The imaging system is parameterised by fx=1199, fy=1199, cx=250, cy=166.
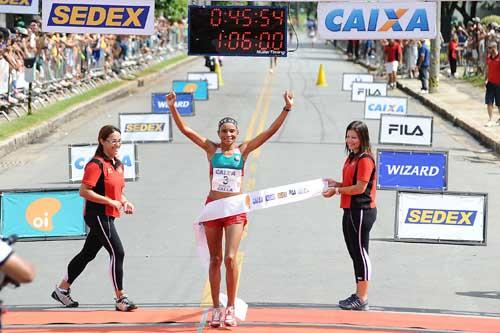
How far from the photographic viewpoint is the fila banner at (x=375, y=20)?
1686 cm

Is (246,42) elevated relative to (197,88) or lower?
elevated

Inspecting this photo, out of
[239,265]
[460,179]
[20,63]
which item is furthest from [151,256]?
[20,63]

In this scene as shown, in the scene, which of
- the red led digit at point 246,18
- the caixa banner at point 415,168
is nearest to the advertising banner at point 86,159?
the red led digit at point 246,18

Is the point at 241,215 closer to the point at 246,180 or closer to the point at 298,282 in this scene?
the point at 298,282

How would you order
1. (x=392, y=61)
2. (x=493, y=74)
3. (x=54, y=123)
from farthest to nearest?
(x=392, y=61) → (x=54, y=123) → (x=493, y=74)

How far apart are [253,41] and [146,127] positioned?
359 inches

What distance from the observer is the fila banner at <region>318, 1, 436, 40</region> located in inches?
664

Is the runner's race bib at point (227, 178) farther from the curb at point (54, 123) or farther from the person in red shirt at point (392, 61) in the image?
the person in red shirt at point (392, 61)

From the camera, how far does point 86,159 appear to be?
18547mm

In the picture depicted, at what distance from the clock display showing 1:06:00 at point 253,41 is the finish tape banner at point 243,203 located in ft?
16.4

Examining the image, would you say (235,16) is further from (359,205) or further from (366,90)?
(366,90)

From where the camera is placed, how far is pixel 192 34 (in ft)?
53.2

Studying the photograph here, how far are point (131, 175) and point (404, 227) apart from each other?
19.9 feet

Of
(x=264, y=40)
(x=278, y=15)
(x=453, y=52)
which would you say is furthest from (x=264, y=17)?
(x=453, y=52)
